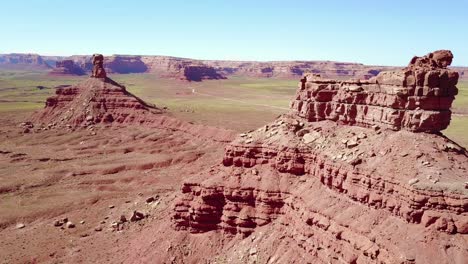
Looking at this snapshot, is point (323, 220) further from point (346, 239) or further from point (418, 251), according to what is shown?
point (418, 251)

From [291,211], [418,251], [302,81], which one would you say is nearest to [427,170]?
[418,251]

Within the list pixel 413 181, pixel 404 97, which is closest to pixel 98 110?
pixel 404 97

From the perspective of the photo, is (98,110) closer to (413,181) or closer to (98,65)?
(98,65)

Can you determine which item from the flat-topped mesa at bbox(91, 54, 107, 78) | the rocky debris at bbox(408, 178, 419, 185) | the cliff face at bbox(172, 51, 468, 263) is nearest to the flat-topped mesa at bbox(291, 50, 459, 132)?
the cliff face at bbox(172, 51, 468, 263)

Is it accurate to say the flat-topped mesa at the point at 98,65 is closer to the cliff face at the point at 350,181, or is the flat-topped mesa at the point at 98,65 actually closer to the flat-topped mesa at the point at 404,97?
the cliff face at the point at 350,181

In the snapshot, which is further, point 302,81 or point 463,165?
point 302,81

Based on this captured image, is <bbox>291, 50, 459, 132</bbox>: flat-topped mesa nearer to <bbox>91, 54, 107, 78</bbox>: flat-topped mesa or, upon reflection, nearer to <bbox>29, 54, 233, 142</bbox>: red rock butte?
<bbox>29, 54, 233, 142</bbox>: red rock butte
